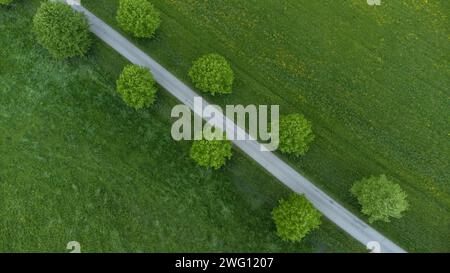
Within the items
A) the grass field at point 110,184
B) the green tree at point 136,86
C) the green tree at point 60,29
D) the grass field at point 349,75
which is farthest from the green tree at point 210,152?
the green tree at point 60,29

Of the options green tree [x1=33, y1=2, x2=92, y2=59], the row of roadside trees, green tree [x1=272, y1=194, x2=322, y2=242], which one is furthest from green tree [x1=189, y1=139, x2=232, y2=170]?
green tree [x1=33, y1=2, x2=92, y2=59]

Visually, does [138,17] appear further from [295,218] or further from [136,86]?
[295,218]

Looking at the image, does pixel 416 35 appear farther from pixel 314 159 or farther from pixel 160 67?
pixel 160 67

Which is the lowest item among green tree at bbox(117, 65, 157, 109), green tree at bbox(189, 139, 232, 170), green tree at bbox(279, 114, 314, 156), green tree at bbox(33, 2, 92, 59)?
green tree at bbox(189, 139, 232, 170)

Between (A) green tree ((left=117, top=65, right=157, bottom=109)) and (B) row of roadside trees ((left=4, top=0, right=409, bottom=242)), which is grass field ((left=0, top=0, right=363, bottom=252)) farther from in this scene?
(B) row of roadside trees ((left=4, top=0, right=409, bottom=242))

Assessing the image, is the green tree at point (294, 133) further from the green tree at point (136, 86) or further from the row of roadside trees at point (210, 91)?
the green tree at point (136, 86)
